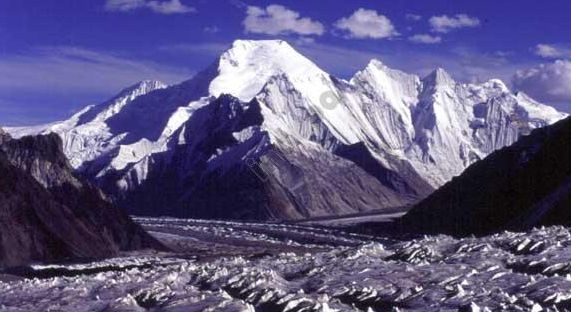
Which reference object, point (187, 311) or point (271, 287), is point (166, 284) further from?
point (187, 311)

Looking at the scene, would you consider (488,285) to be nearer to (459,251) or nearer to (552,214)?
(459,251)

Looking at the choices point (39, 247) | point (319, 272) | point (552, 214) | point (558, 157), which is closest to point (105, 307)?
point (319, 272)

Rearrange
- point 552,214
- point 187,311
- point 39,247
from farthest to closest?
point 39,247 < point 552,214 < point 187,311

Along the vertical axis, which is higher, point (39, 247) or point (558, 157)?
point (558, 157)

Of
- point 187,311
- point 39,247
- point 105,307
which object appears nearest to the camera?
point 187,311

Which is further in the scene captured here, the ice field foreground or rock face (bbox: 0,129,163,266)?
rock face (bbox: 0,129,163,266)

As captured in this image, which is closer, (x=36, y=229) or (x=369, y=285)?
(x=369, y=285)

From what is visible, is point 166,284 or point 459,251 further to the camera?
point 459,251

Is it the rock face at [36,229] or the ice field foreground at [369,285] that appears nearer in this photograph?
the ice field foreground at [369,285]

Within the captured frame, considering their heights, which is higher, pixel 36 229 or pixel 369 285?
pixel 369 285
